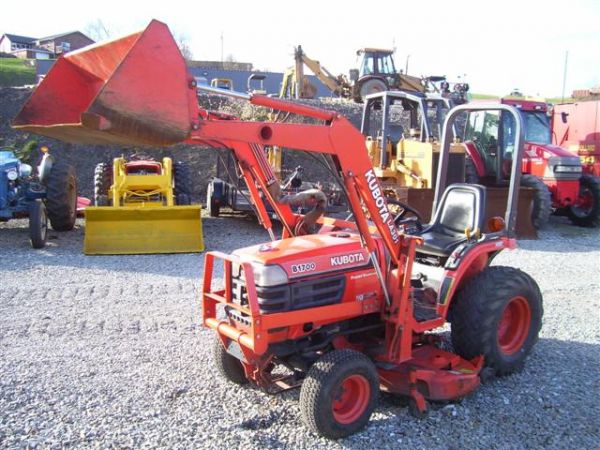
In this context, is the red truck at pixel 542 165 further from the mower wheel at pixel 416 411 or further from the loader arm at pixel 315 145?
the mower wheel at pixel 416 411

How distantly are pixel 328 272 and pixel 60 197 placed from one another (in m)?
7.61

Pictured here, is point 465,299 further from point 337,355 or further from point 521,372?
point 337,355

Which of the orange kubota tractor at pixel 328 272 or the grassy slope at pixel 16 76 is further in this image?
the grassy slope at pixel 16 76

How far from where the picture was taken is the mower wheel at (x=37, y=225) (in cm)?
933

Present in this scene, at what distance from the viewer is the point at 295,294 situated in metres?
3.97

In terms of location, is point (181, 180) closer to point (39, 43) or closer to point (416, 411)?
point (416, 411)

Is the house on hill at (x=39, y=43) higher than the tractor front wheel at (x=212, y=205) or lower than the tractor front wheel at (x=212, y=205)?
higher

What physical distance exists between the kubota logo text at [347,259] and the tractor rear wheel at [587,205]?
1020 centimetres

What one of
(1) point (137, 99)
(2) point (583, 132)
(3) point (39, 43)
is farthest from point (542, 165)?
(3) point (39, 43)

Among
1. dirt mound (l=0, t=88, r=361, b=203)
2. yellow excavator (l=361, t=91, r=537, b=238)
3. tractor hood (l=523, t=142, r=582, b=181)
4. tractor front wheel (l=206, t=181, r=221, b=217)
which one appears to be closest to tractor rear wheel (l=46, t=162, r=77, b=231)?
tractor front wheel (l=206, t=181, r=221, b=217)

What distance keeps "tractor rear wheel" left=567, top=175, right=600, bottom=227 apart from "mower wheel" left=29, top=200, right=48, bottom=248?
10.4 m

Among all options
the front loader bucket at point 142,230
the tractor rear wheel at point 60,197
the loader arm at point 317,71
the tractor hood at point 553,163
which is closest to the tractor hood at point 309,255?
the front loader bucket at point 142,230

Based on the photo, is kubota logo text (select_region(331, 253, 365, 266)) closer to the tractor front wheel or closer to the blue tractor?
the blue tractor

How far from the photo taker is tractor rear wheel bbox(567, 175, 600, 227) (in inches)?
502
